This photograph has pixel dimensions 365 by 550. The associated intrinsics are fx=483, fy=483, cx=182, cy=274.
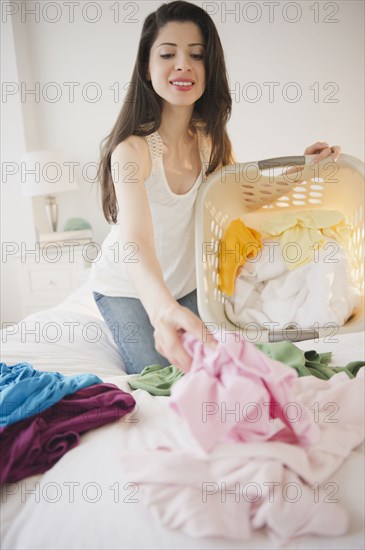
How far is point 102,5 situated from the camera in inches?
105

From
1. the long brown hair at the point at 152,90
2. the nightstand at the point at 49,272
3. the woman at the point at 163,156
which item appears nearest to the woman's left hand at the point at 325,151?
the woman at the point at 163,156

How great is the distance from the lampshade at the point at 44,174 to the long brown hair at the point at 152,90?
4.43 feet

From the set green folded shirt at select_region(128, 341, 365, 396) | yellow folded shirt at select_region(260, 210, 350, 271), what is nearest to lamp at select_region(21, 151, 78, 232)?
yellow folded shirt at select_region(260, 210, 350, 271)

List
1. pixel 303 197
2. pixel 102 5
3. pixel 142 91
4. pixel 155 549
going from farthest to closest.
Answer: pixel 102 5, pixel 303 197, pixel 142 91, pixel 155 549

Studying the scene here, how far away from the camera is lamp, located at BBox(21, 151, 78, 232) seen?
258 cm

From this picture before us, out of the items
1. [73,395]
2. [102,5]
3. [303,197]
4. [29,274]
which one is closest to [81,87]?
[102,5]

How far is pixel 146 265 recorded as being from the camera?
0.88m

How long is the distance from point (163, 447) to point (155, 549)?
119 mm

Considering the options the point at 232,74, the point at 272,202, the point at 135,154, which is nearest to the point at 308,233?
the point at 272,202

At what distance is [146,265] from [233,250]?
447 mm

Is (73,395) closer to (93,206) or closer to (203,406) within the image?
(203,406)

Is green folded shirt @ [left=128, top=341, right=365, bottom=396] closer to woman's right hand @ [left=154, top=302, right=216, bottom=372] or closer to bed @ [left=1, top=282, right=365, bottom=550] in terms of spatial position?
bed @ [left=1, top=282, right=365, bottom=550]

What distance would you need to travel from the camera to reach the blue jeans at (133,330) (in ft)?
4.17

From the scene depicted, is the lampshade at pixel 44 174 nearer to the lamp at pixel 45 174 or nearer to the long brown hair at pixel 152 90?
the lamp at pixel 45 174
